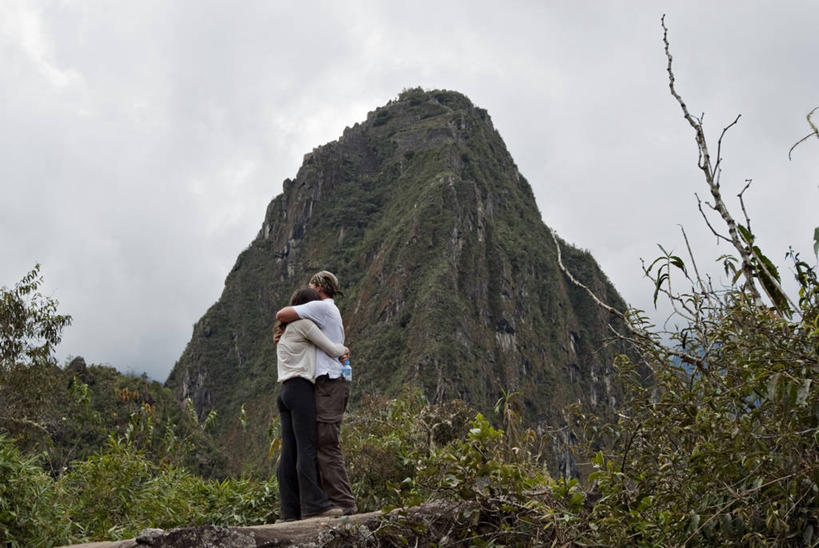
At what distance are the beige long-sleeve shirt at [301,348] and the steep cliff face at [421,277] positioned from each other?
60.2 metres

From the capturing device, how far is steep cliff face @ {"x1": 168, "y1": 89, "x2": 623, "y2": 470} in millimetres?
75062

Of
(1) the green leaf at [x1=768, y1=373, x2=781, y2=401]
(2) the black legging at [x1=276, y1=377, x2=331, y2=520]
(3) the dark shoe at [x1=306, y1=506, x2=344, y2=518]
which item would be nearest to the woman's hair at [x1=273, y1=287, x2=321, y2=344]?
(2) the black legging at [x1=276, y1=377, x2=331, y2=520]

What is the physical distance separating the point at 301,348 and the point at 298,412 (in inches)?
14.2

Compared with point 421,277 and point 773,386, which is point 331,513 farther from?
point 421,277

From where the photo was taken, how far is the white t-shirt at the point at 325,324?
13.5 ft

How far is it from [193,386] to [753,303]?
339 ft

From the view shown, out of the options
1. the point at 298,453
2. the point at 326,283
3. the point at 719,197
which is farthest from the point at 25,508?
the point at 719,197

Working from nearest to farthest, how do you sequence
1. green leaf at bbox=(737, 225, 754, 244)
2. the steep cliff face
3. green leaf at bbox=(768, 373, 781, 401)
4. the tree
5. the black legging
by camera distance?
green leaf at bbox=(768, 373, 781, 401), green leaf at bbox=(737, 225, 754, 244), the black legging, the tree, the steep cliff face

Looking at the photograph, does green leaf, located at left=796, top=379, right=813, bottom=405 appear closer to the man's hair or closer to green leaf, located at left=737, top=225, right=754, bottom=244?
green leaf, located at left=737, top=225, right=754, bottom=244

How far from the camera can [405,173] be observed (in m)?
101

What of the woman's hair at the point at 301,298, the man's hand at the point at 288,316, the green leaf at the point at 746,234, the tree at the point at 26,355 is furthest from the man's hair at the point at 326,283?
the tree at the point at 26,355

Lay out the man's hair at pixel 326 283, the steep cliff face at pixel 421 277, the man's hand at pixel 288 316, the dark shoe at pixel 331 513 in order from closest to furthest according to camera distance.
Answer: the dark shoe at pixel 331 513
the man's hand at pixel 288 316
the man's hair at pixel 326 283
the steep cliff face at pixel 421 277

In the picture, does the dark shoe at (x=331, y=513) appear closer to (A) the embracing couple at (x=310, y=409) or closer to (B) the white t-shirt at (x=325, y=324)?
(A) the embracing couple at (x=310, y=409)

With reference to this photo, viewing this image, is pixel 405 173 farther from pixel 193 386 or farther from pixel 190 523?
pixel 190 523
